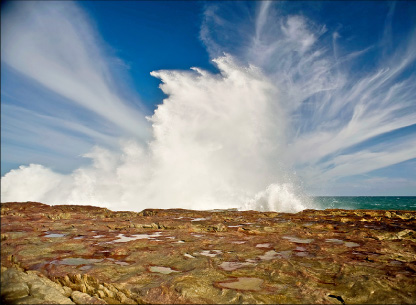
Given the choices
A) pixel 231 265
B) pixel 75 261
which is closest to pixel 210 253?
pixel 231 265

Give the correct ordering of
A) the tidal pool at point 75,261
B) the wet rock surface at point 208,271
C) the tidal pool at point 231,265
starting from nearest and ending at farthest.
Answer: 1. the wet rock surface at point 208,271
2. the tidal pool at point 231,265
3. the tidal pool at point 75,261

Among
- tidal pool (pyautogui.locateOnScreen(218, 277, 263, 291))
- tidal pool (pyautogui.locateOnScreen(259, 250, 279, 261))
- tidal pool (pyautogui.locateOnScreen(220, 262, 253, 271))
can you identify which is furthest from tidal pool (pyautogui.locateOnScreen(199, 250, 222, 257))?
tidal pool (pyautogui.locateOnScreen(218, 277, 263, 291))

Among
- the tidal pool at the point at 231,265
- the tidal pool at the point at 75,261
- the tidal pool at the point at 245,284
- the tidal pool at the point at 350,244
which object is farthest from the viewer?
the tidal pool at the point at 350,244

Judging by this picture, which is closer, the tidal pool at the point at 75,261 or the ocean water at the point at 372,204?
the tidal pool at the point at 75,261

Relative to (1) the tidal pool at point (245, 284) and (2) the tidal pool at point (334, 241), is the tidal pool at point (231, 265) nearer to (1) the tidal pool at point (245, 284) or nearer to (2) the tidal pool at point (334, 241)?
(1) the tidal pool at point (245, 284)

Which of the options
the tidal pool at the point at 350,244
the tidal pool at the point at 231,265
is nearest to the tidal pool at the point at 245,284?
the tidal pool at the point at 231,265

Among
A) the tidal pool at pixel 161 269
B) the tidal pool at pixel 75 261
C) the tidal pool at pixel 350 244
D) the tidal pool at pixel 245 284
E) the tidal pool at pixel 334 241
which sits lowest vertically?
the tidal pool at pixel 245 284

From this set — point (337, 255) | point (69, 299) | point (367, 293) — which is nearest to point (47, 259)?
point (69, 299)

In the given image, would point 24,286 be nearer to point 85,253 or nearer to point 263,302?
point 85,253

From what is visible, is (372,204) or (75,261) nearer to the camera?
(75,261)

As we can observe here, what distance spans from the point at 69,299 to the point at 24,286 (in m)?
1.17

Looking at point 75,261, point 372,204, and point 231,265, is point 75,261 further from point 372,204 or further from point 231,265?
point 372,204

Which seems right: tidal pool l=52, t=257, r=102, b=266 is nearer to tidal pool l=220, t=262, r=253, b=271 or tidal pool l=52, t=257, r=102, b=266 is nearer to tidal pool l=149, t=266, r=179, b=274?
tidal pool l=149, t=266, r=179, b=274

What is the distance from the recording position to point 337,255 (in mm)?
8148
